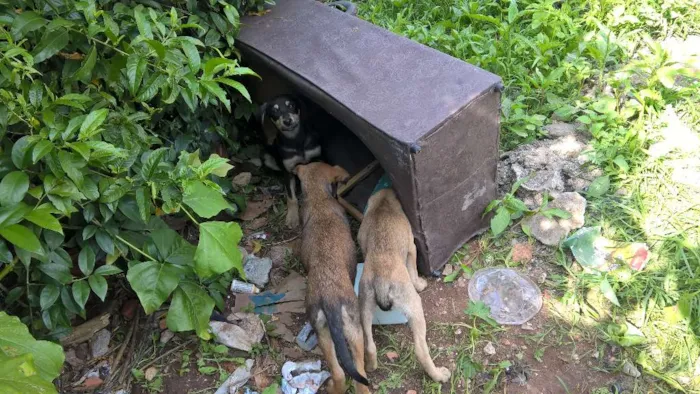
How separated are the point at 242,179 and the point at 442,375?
8.49ft

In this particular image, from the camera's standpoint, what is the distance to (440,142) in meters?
3.69

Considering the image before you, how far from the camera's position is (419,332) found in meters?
3.71

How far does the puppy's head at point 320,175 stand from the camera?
479 cm

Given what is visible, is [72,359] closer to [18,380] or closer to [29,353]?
[29,353]

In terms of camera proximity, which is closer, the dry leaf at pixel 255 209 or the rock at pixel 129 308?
the rock at pixel 129 308

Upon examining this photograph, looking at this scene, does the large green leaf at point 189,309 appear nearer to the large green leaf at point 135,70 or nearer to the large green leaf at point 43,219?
the large green leaf at point 43,219

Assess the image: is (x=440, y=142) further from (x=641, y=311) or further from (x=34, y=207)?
(x=34, y=207)

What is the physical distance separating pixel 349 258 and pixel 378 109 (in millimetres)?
1085

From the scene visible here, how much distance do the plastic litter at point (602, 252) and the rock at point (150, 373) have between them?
302 centimetres

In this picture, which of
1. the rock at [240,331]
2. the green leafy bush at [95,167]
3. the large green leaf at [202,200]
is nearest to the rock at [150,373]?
the rock at [240,331]

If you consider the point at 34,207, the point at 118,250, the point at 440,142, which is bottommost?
the point at 118,250

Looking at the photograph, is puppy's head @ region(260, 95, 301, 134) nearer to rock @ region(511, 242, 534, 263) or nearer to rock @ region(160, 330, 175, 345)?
rock @ region(160, 330, 175, 345)

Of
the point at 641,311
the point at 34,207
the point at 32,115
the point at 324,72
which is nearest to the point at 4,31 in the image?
the point at 32,115

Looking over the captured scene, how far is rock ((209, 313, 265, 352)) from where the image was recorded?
415cm
